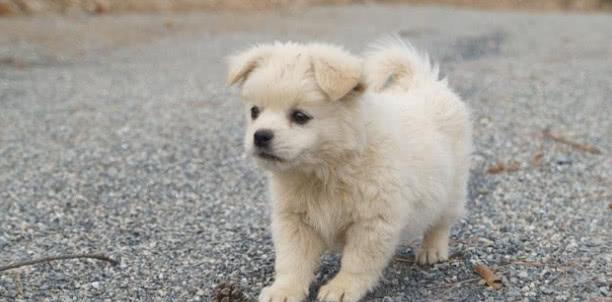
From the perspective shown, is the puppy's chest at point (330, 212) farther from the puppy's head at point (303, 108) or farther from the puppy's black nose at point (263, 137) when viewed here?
the puppy's black nose at point (263, 137)

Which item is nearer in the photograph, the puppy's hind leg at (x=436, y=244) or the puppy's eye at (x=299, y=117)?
the puppy's eye at (x=299, y=117)

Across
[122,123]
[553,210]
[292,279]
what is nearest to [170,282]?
[292,279]

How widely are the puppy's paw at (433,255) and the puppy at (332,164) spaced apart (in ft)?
1.39

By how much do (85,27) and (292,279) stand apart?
1434cm

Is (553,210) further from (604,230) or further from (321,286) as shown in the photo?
(321,286)

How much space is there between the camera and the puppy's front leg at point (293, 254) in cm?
407

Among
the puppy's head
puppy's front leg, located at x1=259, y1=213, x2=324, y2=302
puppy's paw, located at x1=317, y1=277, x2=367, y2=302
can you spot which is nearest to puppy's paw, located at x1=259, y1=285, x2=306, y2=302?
puppy's front leg, located at x1=259, y1=213, x2=324, y2=302

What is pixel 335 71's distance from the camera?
3.78 metres

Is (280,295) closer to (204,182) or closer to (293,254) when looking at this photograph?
(293,254)

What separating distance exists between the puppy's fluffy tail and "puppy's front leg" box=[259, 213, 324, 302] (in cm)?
129

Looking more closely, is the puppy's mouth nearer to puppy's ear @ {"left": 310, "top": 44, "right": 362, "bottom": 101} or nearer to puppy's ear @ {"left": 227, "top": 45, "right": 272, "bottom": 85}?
puppy's ear @ {"left": 310, "top": 44, "right": 362, "bottom": 101}

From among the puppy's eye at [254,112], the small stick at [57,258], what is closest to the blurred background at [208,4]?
the small stick at [57,258]

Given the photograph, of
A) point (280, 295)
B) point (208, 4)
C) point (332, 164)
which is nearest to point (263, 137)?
point (332, 164)

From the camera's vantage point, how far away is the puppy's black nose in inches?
144
